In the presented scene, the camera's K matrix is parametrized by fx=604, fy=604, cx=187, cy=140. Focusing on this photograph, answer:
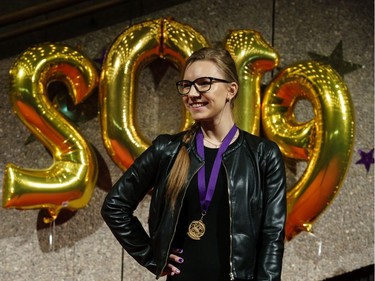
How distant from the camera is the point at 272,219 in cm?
134

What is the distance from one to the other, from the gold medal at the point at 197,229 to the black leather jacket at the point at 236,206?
4 cm

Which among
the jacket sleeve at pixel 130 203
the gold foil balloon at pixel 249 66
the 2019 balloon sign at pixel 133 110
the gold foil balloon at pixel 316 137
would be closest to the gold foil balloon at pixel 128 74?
the 2019 balloon sign at pixel 133 110

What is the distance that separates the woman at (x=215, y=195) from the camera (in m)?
1.33

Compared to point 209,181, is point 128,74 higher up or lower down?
lower down

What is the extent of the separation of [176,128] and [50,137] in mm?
516

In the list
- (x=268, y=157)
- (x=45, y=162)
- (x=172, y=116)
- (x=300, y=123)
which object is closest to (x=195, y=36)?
(x=172, y=116)

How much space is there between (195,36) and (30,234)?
3.17ft

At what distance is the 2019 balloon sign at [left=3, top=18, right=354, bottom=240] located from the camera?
210 cm

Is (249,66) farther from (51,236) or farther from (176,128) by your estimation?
(51,236)

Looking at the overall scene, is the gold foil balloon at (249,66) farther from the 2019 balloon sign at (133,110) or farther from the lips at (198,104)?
the lips at (198,104)

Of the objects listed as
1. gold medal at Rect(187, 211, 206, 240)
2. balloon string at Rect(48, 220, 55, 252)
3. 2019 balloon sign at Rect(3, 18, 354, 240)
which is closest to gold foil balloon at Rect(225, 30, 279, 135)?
2019 balloon sign at Rect(3, 18, 354, 240)

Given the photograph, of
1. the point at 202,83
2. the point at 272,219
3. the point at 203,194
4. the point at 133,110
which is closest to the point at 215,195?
the point at 203,194

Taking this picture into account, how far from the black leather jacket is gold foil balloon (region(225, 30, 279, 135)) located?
0.83 m

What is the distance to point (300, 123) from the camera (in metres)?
2.34
